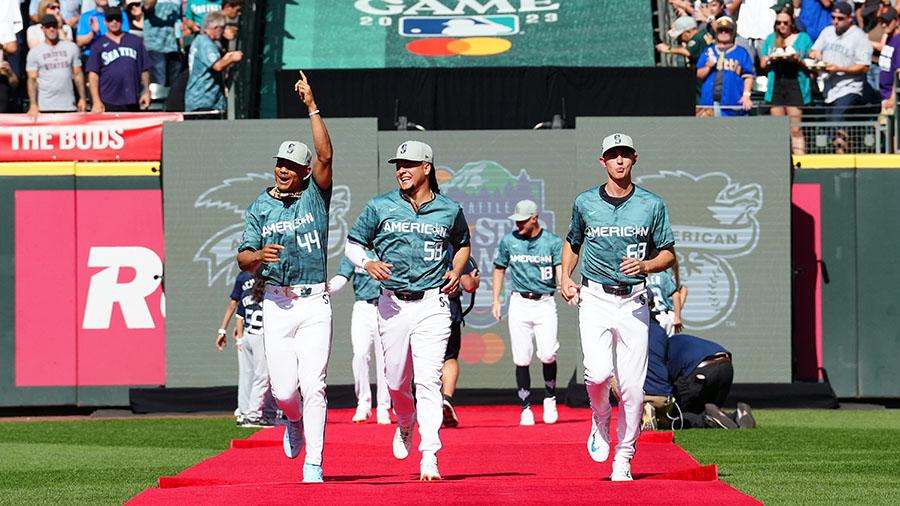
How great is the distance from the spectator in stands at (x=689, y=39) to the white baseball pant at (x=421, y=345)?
485 inches

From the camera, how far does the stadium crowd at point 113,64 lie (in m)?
20.1

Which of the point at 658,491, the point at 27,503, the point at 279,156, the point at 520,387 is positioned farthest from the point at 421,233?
the point at 520,387

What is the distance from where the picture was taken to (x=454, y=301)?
14758 mm

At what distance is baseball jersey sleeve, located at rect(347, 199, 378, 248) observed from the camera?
993cm

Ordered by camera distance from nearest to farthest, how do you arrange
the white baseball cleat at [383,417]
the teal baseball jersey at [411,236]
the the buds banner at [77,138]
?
the teal baseball jersey at [411,236]
the white baseball cleat at [383,417]
the the buds banner at [77,138]

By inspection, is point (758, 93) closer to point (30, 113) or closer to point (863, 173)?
point (863, 173)

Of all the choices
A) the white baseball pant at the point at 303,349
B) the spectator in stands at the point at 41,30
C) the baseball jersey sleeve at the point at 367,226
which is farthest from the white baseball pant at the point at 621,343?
the spectator in stands at the point at 41,30

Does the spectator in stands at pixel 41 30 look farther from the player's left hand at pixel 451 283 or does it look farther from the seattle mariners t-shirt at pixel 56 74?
the player's left hand at pixel 451 283

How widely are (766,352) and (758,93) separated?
439 cm

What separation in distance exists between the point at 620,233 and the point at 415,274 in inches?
57.9

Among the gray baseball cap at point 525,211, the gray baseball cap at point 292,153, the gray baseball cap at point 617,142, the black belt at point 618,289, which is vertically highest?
the gray baseball cap at point 617,142

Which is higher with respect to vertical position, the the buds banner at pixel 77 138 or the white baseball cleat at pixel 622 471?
the the buds banner at pixel 77 138

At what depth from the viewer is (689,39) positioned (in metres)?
21.6

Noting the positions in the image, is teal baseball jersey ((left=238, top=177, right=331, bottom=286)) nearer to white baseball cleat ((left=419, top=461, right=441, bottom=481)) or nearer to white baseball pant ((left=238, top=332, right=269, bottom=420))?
white baseball cleat ((left=419, top=461, right=441, bottom=481))
